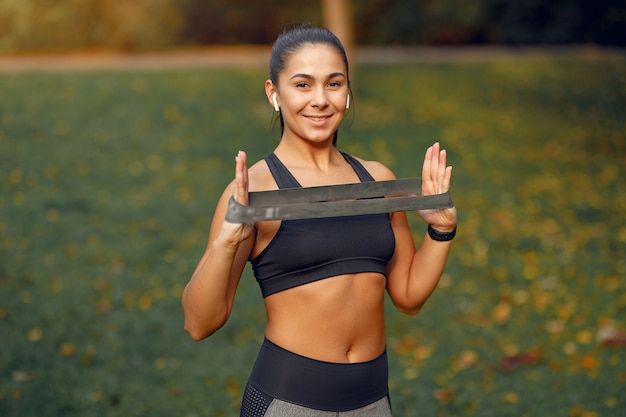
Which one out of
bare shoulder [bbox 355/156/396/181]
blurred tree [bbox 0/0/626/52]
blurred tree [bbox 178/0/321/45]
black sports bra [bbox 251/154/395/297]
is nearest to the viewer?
black sports bra [bbox 251/154/395/297]

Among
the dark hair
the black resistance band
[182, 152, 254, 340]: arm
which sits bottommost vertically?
[182, 152, 254, 340]: arm

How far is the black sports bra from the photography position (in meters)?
2.46

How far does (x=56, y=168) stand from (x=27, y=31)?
27.2 ft

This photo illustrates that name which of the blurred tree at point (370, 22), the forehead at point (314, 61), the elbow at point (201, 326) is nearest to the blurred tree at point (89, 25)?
the blurred tree at point (370, 22)

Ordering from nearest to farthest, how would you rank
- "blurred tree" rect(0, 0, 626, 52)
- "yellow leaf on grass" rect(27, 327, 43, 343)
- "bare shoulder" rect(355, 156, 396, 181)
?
"bare shoulder" rect(355, 156, 396, 181) < "yellow leaf on grass" rect(27, 327, 43, 343) < "blurred tree" rect(0, 0, 626, 52)

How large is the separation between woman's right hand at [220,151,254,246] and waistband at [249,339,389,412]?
17.7 inches

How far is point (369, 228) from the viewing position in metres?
2.56

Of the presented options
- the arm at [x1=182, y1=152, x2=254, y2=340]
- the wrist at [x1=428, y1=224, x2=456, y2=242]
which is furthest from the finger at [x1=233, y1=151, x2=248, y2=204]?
the wrist at [x1=428, y1=224, x2=456, y2=242]

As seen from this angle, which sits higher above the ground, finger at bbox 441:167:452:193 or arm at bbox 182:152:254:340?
finger at bbox 441:167:452:193

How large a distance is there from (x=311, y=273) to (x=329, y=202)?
0.28 meters

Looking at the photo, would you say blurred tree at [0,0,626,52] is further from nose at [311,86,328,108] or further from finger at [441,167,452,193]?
finger at [441,167,452,193]

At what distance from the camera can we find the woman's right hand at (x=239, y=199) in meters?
2.24

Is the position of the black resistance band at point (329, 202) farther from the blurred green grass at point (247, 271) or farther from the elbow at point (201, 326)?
the blurred green grass at point (247, 271)

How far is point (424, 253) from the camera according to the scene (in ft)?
8.93
